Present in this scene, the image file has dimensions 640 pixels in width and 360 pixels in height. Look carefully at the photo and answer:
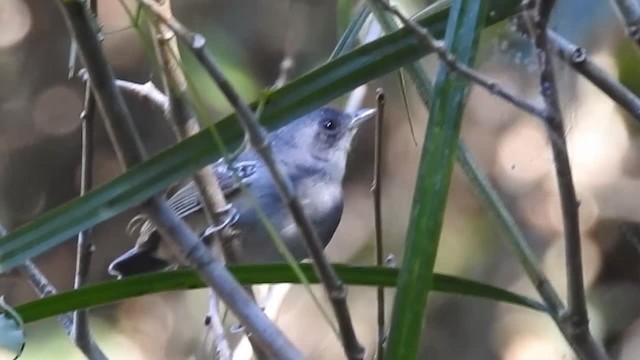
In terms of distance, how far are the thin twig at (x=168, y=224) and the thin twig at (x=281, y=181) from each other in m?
0.03

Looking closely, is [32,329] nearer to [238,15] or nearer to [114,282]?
[238,15]

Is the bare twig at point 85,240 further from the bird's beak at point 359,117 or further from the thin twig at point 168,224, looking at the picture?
the bird's beak at point 359,117

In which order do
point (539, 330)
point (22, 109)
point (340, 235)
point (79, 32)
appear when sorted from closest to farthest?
point (79, 32) → point (539, 330) → point (340, 235) → point (22, 109)

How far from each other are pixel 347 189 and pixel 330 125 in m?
0.27

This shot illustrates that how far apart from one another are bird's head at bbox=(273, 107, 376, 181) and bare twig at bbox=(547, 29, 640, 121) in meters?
0.68

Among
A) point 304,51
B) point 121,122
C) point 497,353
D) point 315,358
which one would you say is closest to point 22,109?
point 304,51

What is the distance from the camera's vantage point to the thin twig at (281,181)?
0.43 m

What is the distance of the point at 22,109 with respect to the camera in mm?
1587

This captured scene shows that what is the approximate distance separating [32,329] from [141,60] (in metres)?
0.45

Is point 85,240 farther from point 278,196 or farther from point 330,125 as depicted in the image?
point 330,125

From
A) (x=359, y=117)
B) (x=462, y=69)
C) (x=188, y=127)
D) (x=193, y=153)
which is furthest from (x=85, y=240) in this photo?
(x=359, y=117)

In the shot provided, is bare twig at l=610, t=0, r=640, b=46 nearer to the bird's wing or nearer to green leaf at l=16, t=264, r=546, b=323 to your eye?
green leaf at l=16, t=264, r=546, b=323

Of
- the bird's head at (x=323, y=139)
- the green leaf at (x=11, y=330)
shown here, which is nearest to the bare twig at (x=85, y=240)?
the green leaf at (x=11, y=330)

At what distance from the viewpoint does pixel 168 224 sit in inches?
20.0
